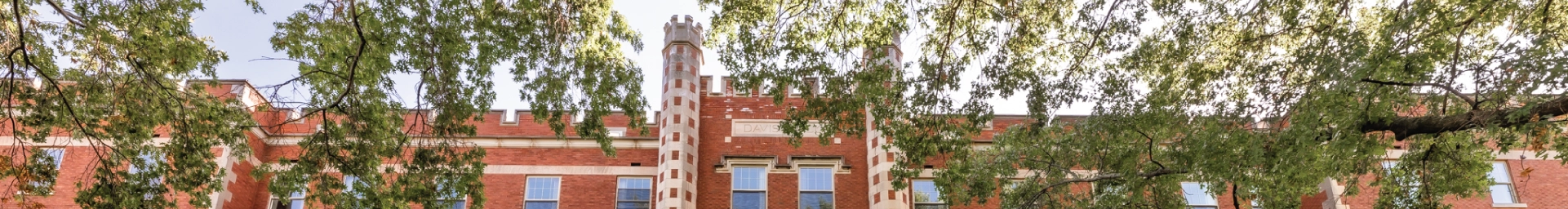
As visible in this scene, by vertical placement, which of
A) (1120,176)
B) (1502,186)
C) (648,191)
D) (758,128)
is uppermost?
(758,128)

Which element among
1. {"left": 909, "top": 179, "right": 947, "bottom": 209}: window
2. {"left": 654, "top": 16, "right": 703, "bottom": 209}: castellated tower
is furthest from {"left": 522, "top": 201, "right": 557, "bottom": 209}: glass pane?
{"left": 909, "top": 179, "right": 947, "bottom": 209}: window

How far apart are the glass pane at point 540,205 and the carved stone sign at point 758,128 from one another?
3405mm

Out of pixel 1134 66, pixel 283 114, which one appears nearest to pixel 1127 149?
pixel 1134 66

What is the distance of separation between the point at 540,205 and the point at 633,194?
1.63 metres

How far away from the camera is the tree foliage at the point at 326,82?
10.1 meters

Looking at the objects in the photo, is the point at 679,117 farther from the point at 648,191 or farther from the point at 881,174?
the point at 881,174

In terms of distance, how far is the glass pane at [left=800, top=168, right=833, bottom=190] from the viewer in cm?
1877

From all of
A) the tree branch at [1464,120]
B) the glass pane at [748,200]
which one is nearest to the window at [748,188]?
the glass pane at [748,200]

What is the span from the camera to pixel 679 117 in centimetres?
1917

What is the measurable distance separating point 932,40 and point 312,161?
673 centimetres

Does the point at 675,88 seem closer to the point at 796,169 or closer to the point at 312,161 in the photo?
the point at 796,169

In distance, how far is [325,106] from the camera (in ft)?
34.5

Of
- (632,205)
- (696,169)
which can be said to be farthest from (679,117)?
(632,205)

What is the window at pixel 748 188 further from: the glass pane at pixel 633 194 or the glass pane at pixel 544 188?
the glass pane at pixel 544 188
